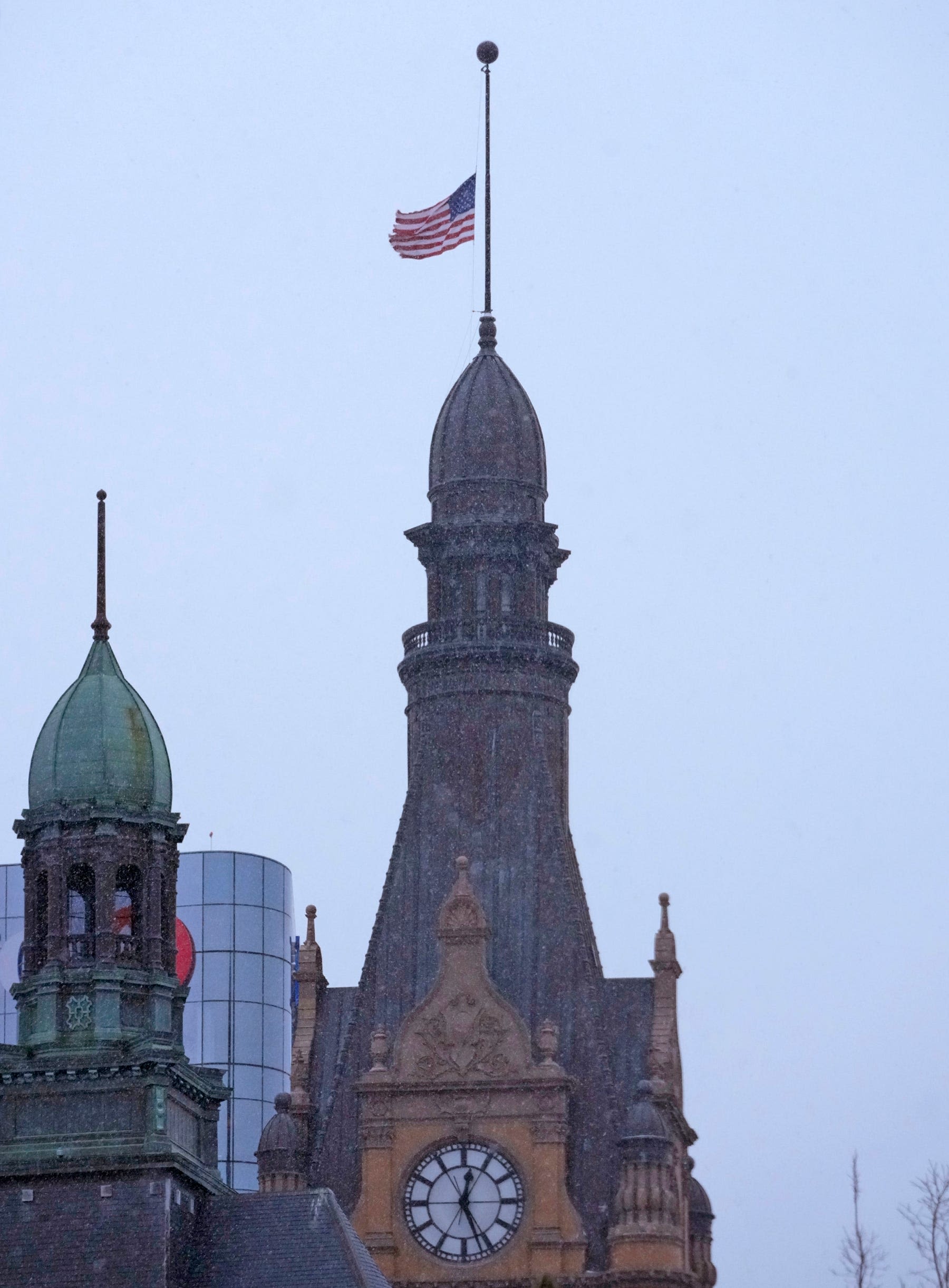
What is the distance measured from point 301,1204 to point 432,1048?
1773 cm

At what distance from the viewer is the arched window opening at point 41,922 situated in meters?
87.1

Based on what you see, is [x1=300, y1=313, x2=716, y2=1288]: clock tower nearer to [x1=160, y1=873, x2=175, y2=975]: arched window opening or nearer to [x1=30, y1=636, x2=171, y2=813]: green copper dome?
[x1=160, y1=873, x2=175, y2=975]: arched window opening

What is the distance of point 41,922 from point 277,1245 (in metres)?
8.92

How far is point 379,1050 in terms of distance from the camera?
4097 inches

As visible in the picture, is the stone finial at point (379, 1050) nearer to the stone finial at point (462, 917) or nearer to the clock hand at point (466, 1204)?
the stone finial at point (462, 917)

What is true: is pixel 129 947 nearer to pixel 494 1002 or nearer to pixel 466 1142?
pixel 466 1142

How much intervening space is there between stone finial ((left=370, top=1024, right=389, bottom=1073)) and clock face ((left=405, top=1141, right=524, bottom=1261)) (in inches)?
109

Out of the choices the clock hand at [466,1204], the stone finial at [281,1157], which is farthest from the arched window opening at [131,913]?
the clock hand at [466,1204]

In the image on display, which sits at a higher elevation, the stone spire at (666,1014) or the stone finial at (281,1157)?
the stone spire at (666,1014)

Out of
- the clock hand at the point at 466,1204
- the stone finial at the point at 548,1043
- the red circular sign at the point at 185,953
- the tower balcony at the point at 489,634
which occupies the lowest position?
the clock hand at the point at 466,1204

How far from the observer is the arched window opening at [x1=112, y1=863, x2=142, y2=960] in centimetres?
8694

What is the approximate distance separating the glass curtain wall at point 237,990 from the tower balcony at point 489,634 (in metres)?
44.4

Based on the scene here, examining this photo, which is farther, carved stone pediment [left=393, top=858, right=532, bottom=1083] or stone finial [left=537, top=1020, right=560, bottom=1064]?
carved stone pediment [left=393, top=858, right=532, bottom=1083]

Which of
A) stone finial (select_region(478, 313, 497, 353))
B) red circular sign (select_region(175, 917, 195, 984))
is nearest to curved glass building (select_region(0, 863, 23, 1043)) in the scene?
red circular sign (select_region(175, 917, 195, 984))
